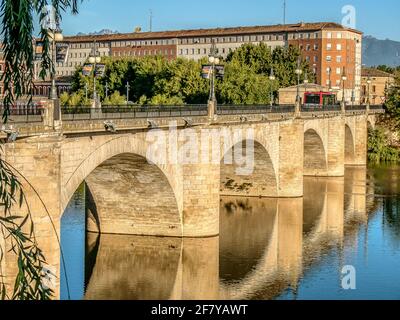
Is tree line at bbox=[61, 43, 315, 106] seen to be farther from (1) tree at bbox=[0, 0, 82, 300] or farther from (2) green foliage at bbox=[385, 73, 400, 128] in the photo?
(1) tree at bbox=[0, 0, 82, 300]

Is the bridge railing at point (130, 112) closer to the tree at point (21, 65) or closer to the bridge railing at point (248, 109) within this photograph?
the bridge railing at point (248, 109)

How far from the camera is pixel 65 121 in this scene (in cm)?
2725

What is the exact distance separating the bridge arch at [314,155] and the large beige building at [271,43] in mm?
69007

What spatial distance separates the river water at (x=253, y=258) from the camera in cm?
3117

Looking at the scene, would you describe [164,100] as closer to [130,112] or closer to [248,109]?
[248,109]

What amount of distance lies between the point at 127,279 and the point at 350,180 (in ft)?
131

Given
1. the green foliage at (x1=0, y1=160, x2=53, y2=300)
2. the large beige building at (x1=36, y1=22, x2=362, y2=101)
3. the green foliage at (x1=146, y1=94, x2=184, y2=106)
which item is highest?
the large beige building at (x1=36, y1=22, x2=362, y2=101)

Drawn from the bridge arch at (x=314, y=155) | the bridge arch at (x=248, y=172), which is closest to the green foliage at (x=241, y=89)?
the bridge arch at (x=314, y=155)

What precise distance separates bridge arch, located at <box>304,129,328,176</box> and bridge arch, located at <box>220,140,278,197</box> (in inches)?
538

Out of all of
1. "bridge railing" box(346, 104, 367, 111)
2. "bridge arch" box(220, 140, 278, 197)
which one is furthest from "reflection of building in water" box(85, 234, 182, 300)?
"bridge railing" box(346, 104, 367, 111)

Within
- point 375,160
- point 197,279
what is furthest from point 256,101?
point 197,279

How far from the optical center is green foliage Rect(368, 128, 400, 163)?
88938 millimetres

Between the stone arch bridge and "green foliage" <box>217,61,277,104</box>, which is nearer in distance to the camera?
the stone arch bridge

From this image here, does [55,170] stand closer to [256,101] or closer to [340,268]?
[340,268]
